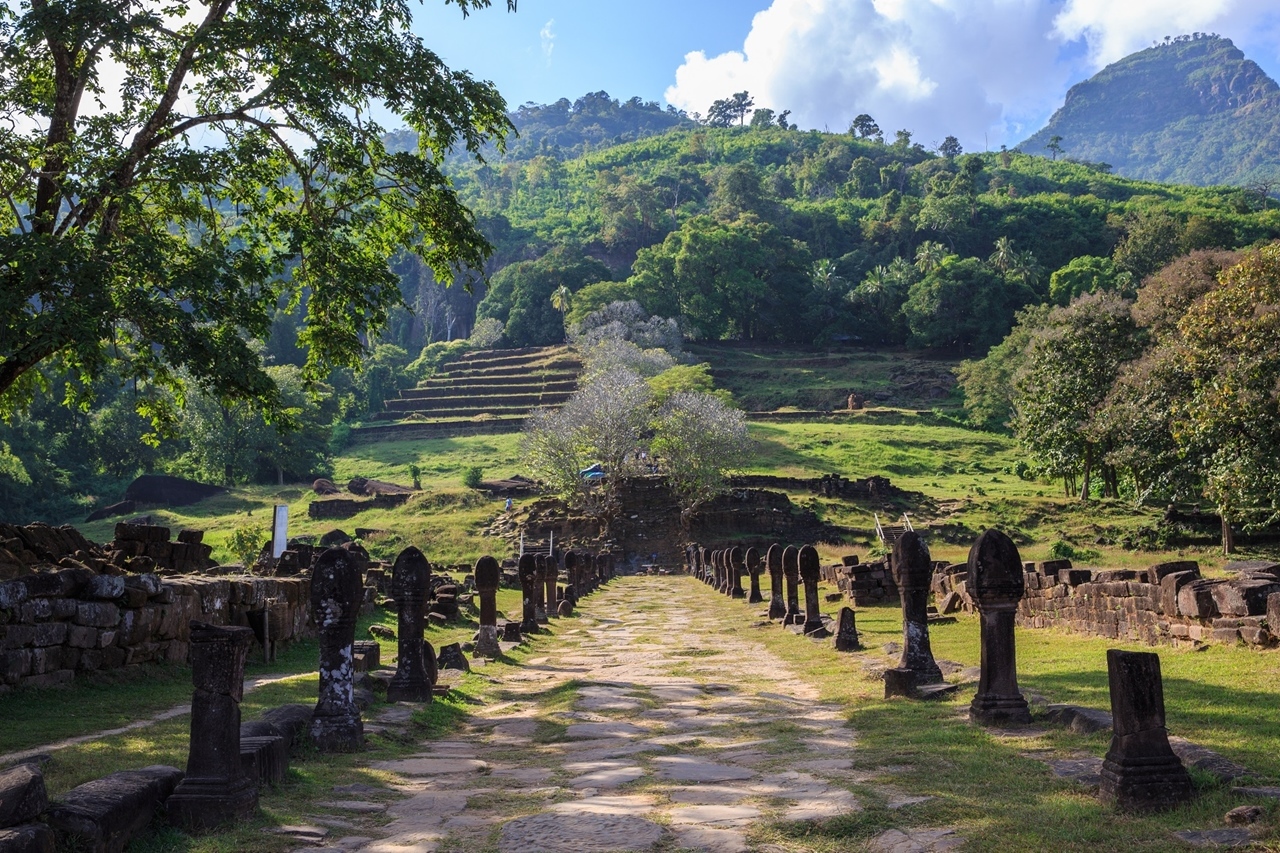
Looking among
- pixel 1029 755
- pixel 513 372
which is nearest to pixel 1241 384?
pixel 1029 755

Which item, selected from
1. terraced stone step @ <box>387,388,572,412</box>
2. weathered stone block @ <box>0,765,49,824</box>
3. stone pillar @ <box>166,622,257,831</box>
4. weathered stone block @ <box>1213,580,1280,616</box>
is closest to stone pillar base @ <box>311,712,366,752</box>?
stone pillar @ <box>166,622,257,831</box>

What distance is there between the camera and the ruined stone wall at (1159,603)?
11320 millimetres

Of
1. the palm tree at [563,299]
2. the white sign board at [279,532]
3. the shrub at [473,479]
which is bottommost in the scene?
the white sign board at [279,532]

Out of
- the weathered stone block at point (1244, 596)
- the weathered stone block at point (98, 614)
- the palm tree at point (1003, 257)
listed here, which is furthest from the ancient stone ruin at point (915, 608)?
the palm tree at point (1003, 257)

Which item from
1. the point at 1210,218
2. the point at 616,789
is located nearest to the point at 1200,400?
the point at 616,789

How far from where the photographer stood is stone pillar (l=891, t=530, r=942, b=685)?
10.6 metres

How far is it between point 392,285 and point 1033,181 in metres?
152

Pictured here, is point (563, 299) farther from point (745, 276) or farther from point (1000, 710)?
point (1000, 710)

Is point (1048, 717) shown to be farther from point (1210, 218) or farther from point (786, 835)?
point (1210, 218)

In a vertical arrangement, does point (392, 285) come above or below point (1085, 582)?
above

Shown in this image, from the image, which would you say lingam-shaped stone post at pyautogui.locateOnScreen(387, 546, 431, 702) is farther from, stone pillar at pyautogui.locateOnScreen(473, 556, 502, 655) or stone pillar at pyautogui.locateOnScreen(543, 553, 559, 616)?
stone pillar at pyautogui.locateOnScreen(543, 553, 559, 616)

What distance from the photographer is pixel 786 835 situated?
5363mm

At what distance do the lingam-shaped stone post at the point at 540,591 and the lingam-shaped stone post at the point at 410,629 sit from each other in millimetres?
8573

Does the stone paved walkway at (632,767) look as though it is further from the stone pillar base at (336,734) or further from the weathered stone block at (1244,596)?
the weathered stone block at (1244,596)
